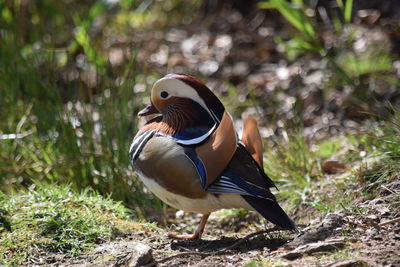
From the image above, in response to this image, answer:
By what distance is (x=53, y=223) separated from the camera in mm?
3262

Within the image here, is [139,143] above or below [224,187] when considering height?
above

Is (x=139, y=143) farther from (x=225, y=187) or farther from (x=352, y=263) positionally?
(x=352, y=263)

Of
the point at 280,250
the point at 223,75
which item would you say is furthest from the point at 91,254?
the point at 223,75

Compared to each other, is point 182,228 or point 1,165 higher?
point 1,165

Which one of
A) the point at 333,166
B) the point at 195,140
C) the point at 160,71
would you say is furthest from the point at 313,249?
the point at 160,71

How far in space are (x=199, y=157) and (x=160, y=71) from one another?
3635 mm

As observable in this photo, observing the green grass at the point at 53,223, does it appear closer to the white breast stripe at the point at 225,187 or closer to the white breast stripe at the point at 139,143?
the white breast stripe at the point at 139,143

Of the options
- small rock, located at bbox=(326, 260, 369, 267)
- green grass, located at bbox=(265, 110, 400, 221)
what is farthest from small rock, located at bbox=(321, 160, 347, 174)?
small rock, located at bbox=(326, 260, 369, 267)

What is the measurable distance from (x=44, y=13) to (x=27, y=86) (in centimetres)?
252

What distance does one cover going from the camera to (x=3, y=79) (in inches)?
192

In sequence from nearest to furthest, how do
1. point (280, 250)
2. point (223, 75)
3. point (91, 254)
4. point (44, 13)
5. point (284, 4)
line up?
point (280, 250), point (91, 254), point (284, 4), point (223, 75), point (44, 13)

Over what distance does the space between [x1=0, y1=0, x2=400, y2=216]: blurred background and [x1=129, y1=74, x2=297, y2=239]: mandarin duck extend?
3.03ft

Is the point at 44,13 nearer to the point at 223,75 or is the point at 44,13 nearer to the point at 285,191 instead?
the point at 223,75

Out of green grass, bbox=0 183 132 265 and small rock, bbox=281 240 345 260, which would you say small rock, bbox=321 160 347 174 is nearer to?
green grass, bbox=0 183 132 265
